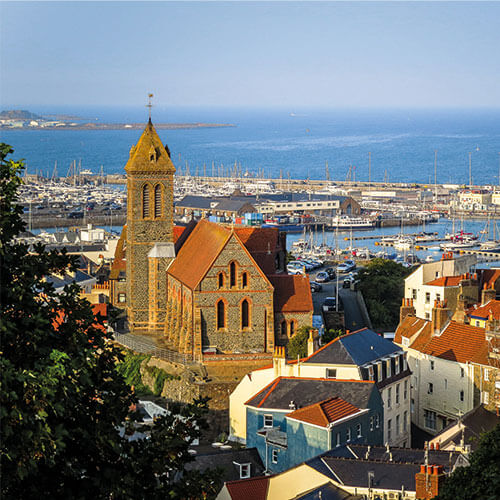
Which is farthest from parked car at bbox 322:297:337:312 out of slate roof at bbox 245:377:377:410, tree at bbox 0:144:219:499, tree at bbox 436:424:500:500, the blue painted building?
tree at bbox 0:144:219:499

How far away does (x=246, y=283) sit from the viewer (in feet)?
156

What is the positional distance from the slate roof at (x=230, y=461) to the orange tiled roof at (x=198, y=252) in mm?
13811

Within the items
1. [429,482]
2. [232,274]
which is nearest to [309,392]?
[232,274]

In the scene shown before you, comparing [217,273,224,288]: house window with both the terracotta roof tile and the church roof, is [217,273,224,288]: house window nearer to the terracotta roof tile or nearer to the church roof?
the church roof

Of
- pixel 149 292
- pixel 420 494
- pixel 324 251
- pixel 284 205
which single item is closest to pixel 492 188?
pixel 284 205

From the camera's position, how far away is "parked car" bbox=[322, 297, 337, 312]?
60.3 metres

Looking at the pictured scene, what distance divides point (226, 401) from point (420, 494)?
20.5 meters

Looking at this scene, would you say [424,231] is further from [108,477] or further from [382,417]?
[108,477]

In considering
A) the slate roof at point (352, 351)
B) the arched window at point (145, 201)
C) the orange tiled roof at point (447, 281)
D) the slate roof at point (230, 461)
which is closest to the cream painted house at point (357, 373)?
the slate roof at point (352, 351)

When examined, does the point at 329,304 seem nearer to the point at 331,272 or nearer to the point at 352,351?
the point at 331,272

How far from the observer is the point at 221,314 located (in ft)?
158

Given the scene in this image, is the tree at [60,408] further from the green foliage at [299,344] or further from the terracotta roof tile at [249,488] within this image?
the green foliage at [299,344]

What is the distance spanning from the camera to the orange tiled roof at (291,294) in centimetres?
4888

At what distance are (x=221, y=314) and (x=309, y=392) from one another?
11370 mm
